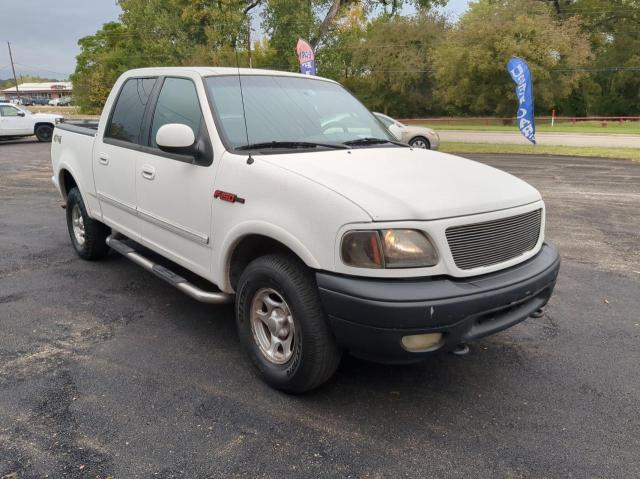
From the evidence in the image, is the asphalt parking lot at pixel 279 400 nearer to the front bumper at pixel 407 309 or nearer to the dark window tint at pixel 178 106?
the front bumper at pixel 407 309

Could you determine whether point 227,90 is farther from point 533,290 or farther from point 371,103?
point 371,103

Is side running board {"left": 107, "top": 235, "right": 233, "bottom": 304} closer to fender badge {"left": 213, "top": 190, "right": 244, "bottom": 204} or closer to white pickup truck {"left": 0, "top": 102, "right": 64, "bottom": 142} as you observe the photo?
fender badge {"left": 213, "top": 190, "right": 244, "bottom": 204}

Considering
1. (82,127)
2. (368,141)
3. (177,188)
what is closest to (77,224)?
(82,127)

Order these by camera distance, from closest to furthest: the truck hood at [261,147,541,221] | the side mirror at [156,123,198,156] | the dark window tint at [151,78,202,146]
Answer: the truck hood at [261,147,541,221]
the side mirror at [156,123,198,156]
the dark window tint at [151,78,202,146]

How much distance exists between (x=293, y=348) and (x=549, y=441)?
145cm

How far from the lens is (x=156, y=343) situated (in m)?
3.81

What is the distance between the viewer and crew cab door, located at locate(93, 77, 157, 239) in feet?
14.1

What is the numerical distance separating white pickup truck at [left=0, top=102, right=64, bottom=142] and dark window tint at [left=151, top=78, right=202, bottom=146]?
757 inches

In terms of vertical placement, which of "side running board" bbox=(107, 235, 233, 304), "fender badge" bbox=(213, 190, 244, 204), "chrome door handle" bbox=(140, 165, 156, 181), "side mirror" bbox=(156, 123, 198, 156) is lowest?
"side running board" bbox=(107, 235, 233, 304)

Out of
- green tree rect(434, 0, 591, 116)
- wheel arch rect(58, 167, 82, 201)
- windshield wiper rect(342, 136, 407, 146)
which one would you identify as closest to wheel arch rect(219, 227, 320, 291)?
windshield wiper rect(342, 136, 407, 146)

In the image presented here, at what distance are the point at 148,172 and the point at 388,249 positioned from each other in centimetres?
223

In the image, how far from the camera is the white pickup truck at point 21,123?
2095 centimetres

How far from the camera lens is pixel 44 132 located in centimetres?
2245

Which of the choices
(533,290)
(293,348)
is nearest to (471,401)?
(533,290)
